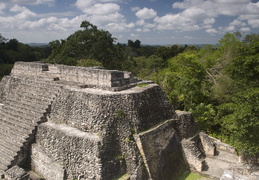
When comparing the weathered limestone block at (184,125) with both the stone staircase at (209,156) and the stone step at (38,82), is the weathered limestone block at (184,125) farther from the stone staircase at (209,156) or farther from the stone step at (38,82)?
the stone step at (38,82)

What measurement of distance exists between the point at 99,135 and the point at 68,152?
1.36 metres

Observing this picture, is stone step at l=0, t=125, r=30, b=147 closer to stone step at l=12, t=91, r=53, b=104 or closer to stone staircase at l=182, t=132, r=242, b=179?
stone step at l=12, t=91, r=53, b=104

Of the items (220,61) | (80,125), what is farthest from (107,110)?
(220,61)

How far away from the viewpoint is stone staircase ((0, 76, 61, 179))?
27.8 feet

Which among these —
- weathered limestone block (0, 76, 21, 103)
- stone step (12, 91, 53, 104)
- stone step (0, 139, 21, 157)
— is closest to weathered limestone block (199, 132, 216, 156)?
stone step (12, 91, 53, 104)

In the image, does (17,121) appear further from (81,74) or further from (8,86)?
(81,74)

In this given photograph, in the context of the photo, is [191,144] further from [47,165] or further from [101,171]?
[47,165]

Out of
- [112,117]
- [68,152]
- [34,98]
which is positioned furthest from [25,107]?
[112,117]

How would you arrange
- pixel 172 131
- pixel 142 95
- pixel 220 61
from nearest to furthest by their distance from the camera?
pixel 142 95 → pixel 172 131 → pixel 220 61

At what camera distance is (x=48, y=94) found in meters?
9.86

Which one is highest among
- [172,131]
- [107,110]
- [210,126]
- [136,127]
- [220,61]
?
[220,61]

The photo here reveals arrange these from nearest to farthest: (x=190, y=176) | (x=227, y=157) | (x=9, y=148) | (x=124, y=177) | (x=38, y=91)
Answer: (x=124, y=177)
(x=9, y=148)
(x=190, y=176)
(x=38, y=91)
(x=227, y=157)

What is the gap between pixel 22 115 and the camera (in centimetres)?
968

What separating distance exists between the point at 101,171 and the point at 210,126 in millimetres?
9604
